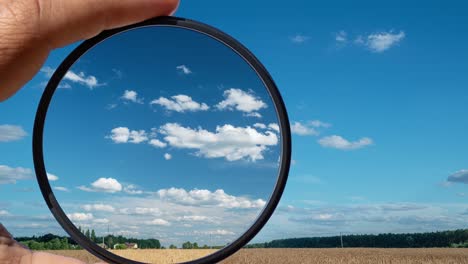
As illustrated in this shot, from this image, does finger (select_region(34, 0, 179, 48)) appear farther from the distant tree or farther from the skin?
the distant tree

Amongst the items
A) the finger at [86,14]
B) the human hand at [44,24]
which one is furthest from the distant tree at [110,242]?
the finger at [86,14]

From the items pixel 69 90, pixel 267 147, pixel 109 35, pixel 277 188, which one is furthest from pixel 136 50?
pixel 277 188

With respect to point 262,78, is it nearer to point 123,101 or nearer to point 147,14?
point 147,14

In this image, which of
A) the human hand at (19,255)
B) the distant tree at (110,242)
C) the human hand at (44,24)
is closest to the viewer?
the human hand at (44,24)

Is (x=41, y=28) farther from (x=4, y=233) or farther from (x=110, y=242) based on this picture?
(x=110, y=242)

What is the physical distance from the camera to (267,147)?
4.40 m

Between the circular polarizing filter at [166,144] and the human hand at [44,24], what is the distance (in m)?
0.36

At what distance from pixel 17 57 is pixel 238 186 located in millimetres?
2104

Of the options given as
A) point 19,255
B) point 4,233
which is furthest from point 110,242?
point 4,233

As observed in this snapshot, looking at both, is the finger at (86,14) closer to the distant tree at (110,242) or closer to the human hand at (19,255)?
the human hand at (19,255)

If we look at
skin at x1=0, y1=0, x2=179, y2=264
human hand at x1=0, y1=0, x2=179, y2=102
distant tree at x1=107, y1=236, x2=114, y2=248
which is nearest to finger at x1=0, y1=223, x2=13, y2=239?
skin at x1=0, y1=0, x2=179, y2=264

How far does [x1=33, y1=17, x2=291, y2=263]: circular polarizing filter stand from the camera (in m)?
4.34

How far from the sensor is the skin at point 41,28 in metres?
3.80

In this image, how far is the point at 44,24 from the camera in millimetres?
3844
